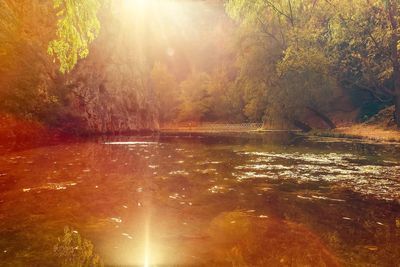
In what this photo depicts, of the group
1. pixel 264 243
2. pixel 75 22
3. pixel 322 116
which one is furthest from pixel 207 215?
pixel 322 116

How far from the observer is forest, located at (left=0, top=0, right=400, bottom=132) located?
26312 mm

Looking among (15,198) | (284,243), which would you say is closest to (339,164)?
(284,243)

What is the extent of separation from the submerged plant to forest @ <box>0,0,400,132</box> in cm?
808

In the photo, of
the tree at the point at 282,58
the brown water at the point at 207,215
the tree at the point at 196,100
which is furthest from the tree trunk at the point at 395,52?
the tree at the point at 196,100

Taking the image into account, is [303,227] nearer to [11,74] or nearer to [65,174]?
[65,174]

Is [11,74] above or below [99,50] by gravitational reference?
below

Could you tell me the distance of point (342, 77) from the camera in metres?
36.8

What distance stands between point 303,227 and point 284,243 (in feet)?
2.74

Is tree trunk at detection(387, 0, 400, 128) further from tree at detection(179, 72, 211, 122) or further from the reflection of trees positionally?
tree at detection(179, 72, 211, 122)

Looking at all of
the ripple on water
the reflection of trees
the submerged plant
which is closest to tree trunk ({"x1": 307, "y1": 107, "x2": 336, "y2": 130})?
the ripple on water

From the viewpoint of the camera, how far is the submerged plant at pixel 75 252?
157 inches

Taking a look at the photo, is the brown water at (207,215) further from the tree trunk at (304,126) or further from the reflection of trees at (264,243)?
the tree trunk at (304,126)

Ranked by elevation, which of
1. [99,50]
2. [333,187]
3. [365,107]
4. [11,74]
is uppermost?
[99,50]

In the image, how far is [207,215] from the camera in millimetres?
6086
